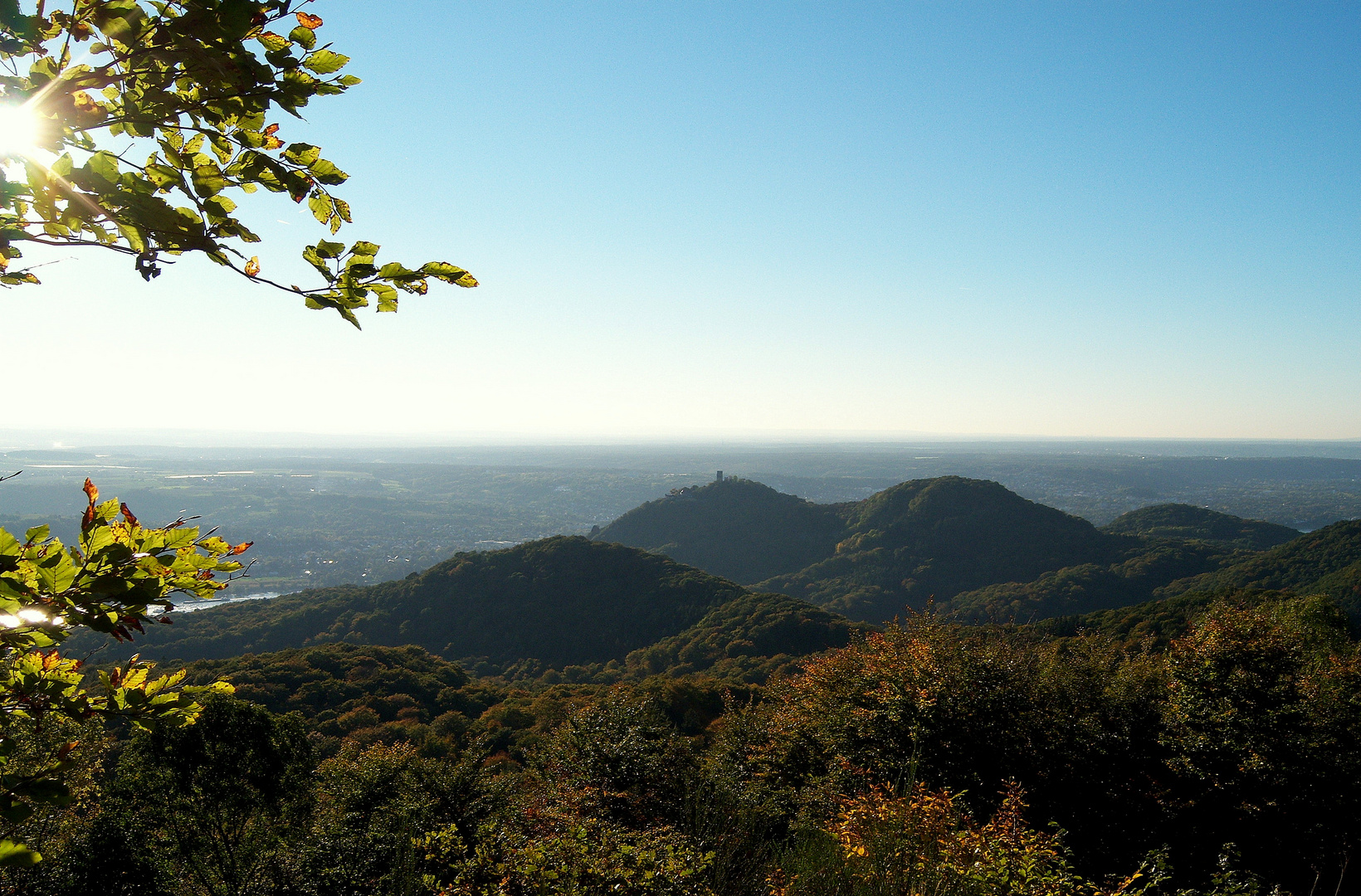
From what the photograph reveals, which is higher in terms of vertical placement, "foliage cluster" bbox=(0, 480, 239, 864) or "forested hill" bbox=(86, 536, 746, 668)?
"foliage cluster" bbox=(0, 480, 239, 864)

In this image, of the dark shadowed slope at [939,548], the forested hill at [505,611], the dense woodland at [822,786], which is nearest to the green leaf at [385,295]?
the dense woodland at [822,786]

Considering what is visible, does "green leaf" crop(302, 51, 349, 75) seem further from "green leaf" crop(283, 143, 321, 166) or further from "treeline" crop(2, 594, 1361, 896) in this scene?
"treeline" crop(2, 594, 1361, 896)

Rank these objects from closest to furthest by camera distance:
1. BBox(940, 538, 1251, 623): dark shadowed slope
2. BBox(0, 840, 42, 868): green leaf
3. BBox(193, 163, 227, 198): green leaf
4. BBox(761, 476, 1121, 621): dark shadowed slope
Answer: BBox(0, 840, 42, 868): green leaf → BBox(193, 163, 227, 198): green leaf → BBox(940, 538, 1251, 623): dark shadowed slope → BBox(761, 476, 1121, 621): dark shadowed slope

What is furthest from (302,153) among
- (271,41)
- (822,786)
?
(822,786)

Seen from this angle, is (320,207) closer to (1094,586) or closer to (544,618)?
(544,618)

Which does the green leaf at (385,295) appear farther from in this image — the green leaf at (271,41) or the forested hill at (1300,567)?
the forested hill at (1300,567)

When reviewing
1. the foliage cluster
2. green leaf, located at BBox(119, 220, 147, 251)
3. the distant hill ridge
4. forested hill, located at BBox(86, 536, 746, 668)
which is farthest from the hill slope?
green leaf, located at BBox(119, 220, 147, 251)

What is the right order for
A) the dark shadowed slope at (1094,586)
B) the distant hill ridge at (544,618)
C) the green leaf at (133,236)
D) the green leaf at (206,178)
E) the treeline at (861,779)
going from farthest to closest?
1. the dark shadowed slope at (1094,586)
2. the distant hill ridge at (544,618)
3. the treeline at (861,779)
4. the green leaf at (206,178)
5. the green leaf at (133,236)
